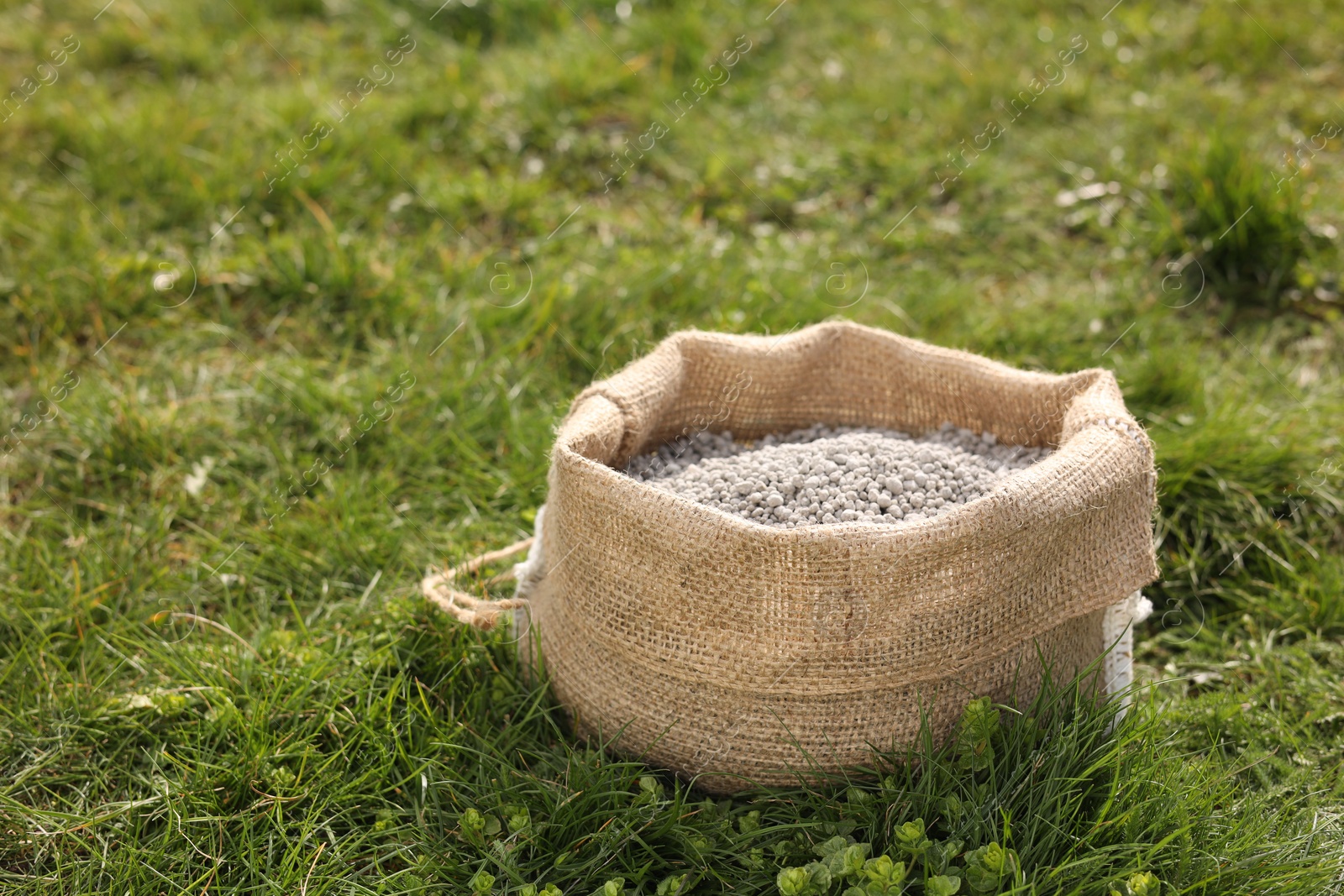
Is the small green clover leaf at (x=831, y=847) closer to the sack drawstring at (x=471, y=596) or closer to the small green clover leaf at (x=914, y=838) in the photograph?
the small green clover leaf at (x=914, y=838)

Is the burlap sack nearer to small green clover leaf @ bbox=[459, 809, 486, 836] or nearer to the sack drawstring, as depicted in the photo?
the sack drawstring

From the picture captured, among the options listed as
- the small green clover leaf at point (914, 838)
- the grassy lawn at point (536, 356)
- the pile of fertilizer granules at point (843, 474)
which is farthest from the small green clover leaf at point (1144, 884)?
the pile of fertilizer granules at point (843, 474)

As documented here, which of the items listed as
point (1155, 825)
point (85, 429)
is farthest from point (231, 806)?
point (1155, 825)

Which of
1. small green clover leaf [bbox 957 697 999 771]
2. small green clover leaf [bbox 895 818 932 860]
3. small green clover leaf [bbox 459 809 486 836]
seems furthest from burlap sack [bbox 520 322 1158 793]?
small green clover leaf [bbox 459 809 486 836]

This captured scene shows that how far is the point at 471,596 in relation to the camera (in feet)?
8.13

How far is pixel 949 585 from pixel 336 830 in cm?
123

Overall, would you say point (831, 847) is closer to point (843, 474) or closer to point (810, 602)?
point (810, 602)

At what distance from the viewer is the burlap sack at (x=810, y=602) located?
1877mm

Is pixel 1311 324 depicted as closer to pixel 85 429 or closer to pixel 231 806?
pixel 231 806

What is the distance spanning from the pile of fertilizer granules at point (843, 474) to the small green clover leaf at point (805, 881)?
577mm

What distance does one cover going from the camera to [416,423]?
3.08 meters

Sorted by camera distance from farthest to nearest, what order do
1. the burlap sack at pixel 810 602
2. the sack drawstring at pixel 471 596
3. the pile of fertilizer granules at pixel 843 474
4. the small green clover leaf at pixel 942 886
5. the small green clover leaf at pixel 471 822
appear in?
the sack drawstring at pixel 471 596
the pile of fertilizer granules at pixel 843 474
the small green clover leaf at pixel 471 822
the burlap sack at pixel 810 602
the small green clover leaf at pixel 942 886

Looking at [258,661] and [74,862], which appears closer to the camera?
[74,862]

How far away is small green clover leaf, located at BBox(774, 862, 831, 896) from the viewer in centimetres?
181
